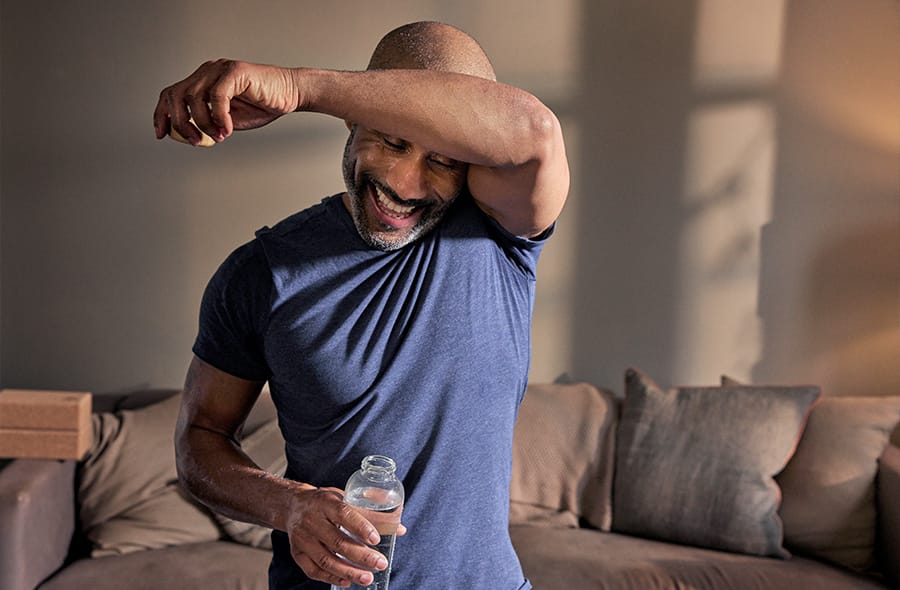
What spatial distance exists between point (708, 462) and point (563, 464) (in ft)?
1.45

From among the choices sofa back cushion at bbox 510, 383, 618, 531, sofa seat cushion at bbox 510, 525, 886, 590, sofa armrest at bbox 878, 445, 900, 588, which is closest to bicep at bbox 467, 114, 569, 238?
sofa seat cushion at bbox 510, 525, 886, 590

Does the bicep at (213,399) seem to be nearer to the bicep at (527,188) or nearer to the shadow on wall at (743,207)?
the bicep at (527,188)

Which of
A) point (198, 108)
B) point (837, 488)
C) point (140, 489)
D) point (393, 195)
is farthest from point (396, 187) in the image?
point (837, 488)

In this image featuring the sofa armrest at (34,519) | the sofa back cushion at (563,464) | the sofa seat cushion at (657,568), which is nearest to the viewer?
the sofa armrest at (34,519)

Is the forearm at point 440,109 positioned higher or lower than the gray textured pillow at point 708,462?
higher

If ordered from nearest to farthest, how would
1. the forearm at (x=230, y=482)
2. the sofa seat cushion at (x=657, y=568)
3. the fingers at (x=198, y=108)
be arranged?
1. the fingers at (x=198, y=108)
2. the forearm at (x=230, y=482)
3. the sofa seat cushion at (x=657, y=568)

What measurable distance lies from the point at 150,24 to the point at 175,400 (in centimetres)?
123

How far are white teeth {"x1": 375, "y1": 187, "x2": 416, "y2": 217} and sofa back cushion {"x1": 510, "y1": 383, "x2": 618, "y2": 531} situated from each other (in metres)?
2.08

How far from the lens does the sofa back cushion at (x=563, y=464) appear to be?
3215mm

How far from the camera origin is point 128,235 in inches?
137

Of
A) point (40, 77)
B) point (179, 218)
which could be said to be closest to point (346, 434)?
point (179, 218)

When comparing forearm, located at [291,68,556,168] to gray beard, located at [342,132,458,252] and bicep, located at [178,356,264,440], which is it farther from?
bicep, located at [178,356,264,440]

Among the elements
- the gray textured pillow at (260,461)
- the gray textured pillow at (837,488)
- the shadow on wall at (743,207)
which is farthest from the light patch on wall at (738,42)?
the gray textured pillow at (260,461)

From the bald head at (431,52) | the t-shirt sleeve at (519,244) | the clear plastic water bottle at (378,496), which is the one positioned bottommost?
the clear plastic water bottle at (378,496)
